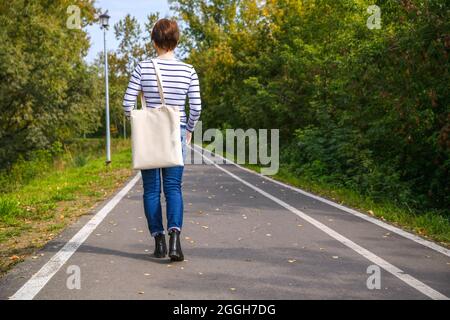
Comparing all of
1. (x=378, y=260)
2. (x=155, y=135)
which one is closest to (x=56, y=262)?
(x=155, y=135)

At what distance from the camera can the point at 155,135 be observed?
4957 millimetres

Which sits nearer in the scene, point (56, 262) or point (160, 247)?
point (56, 262)

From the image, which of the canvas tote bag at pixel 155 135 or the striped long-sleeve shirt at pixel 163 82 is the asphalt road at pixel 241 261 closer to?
the canvas tote bag at pixel 155 135

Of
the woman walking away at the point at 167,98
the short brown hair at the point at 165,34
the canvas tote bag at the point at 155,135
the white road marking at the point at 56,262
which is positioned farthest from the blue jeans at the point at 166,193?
the white road marking at the point at 56,262

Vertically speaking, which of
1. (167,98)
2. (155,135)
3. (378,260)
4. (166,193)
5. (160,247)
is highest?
(167,98)

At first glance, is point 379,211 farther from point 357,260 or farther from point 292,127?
point 292,127

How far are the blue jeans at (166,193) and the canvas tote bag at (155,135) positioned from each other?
0.23 metres

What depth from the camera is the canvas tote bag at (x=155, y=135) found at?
4.95 meters

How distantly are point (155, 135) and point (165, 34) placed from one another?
0.94 meters

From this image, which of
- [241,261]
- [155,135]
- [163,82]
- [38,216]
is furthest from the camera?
[38,216]

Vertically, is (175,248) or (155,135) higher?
(155,135)

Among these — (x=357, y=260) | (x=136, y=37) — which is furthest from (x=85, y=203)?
(x=136, y=37)

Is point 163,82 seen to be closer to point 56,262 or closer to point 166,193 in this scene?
point 166,193

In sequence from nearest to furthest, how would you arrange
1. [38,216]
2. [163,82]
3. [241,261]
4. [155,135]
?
[155,135], [163,82], [241,261], [38,216]
